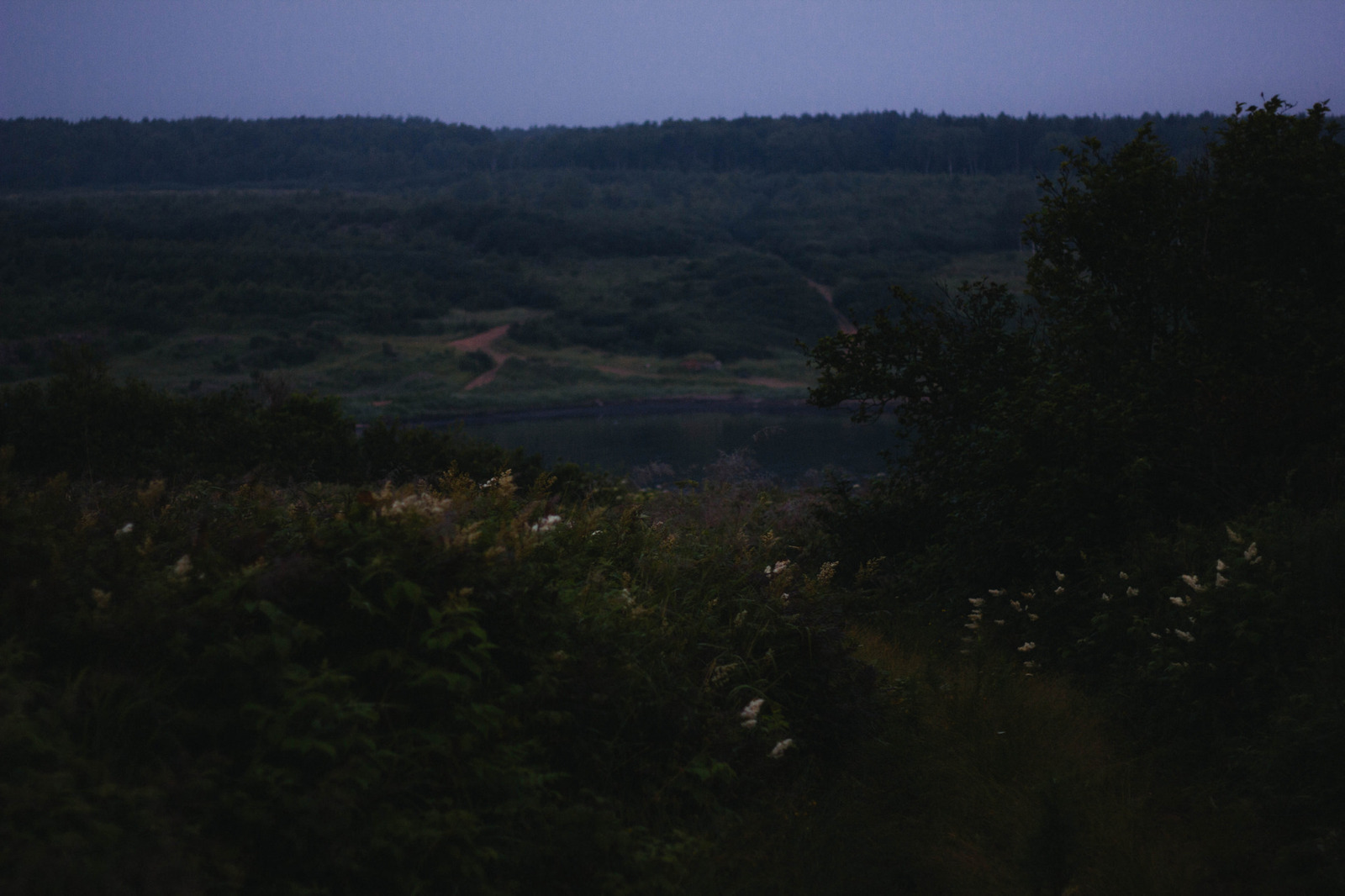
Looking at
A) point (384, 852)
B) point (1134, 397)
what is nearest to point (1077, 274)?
point (1134, 397)

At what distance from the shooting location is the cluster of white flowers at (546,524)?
166 inches

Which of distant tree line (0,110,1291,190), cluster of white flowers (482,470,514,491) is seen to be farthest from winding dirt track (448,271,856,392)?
distant tree line (0,110,1291,190)

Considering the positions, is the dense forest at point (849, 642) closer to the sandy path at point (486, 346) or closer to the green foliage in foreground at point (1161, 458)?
the green foliage in foreground at point (1161, 458)

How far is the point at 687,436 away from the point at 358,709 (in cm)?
2816

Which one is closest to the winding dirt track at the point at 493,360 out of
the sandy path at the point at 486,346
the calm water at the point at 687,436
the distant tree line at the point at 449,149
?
the sandy path at the point at 486,346

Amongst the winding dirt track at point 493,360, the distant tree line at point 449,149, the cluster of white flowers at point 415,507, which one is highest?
the distant tree line at point 449,149

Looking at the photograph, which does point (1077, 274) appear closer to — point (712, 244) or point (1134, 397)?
point (1134, 397)

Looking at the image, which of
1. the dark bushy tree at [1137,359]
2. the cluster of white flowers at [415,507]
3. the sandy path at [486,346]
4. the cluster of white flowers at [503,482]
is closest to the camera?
the cluster of white flowers at [415,507]

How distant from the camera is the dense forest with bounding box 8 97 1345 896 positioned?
2641 millimetres

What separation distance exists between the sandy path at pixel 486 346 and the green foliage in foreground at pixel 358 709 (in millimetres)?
45224

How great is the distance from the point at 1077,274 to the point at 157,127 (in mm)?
174153

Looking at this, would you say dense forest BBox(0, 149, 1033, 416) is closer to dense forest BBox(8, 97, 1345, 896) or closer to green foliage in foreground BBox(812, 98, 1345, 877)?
green foliage in foreground BBox(812, 98, 1345, 877)

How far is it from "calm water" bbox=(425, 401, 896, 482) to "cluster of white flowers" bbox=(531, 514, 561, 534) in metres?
13.7

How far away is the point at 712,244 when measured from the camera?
104 meters
